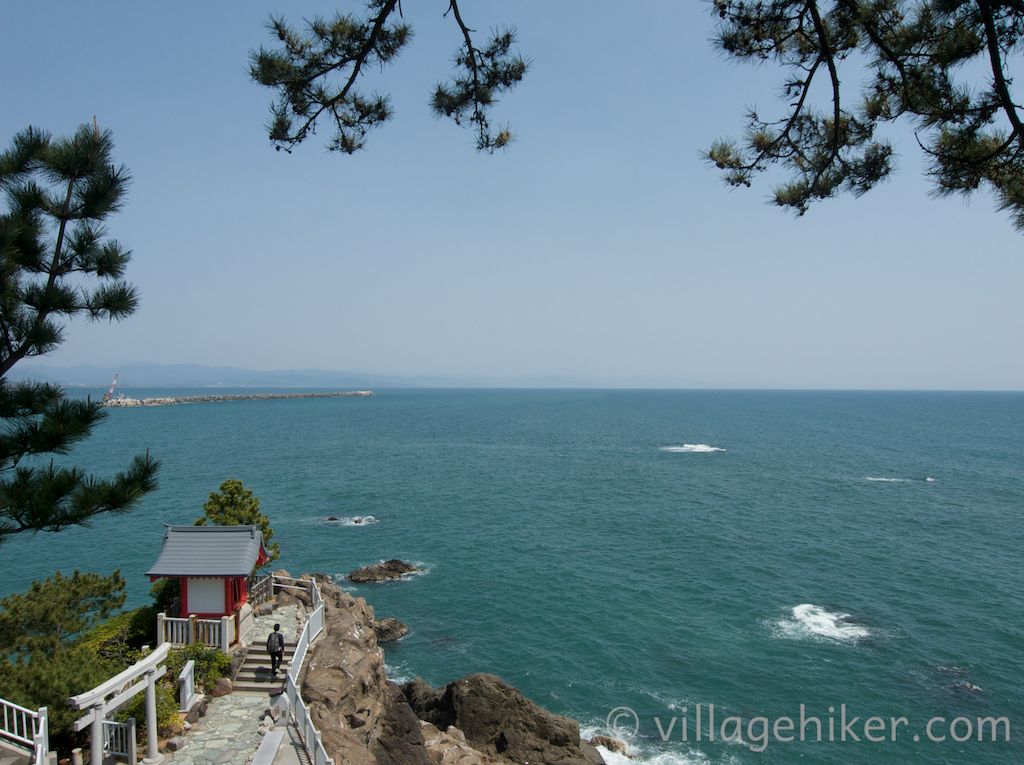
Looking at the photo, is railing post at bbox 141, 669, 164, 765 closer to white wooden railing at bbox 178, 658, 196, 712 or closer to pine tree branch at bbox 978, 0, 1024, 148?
white wooden railing at bbox 178, 658, 196, 712

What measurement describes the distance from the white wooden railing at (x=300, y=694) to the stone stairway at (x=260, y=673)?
0.34 meters

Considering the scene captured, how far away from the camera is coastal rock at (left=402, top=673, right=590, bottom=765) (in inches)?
811

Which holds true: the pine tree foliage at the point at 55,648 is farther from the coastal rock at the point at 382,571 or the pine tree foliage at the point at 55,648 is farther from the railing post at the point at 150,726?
the coastal rock at the point at 382,571

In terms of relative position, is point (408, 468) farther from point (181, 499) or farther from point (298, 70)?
point (298, 70)

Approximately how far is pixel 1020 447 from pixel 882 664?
295ft

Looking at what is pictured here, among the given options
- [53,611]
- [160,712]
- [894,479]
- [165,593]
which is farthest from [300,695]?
[894,479]

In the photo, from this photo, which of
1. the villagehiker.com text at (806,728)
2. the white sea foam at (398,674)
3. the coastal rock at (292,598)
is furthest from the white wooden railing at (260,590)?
the villagehiker.com text at (806,728)

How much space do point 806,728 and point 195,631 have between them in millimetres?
21113

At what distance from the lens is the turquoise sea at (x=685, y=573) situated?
24.2 metres

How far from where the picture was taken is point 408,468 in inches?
2950

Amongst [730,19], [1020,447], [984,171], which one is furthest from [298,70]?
[1020,447]

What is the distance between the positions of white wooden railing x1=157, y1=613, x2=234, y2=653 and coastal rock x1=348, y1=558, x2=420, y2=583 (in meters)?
19.5

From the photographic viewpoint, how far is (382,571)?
126 feet

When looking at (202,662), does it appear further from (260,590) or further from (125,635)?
(260,590)
